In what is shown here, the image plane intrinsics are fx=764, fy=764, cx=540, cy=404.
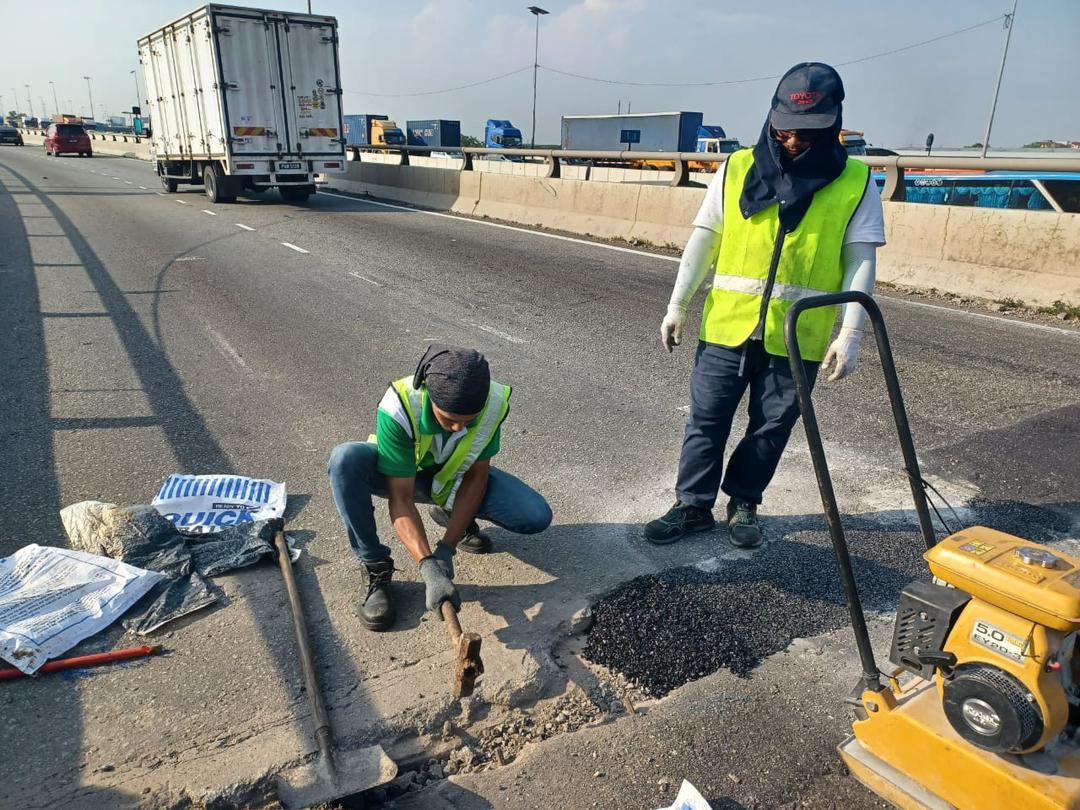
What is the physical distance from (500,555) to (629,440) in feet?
4.86

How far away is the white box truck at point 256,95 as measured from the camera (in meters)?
15.9

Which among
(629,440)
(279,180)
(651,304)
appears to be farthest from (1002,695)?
(279,180)

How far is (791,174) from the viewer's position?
2996mm

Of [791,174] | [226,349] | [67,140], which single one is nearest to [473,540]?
[791,174]

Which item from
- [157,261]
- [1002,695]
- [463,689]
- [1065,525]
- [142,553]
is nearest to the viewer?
[1002,695]

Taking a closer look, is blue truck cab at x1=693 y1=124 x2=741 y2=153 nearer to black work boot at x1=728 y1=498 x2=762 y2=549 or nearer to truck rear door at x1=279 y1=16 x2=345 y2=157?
truck rear door at x1=279 y1=16 x2=345 y2=157

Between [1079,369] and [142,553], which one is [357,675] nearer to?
[142,553]

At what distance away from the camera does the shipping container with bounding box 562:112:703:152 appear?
117ft

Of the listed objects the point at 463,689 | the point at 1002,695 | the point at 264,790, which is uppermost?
the point at 1002,695

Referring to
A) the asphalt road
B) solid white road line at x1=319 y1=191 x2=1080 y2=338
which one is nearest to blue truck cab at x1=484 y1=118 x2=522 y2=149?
solid white road line at x1=319 y1=191 x2=1080 y2=338

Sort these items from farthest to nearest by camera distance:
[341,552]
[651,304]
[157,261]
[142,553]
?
[157,261]
[651,304]
[341,552]
[142,553]

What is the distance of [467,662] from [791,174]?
2182 millimetres

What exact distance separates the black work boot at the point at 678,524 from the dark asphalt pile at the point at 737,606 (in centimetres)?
26

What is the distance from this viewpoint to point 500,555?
3445 mm
